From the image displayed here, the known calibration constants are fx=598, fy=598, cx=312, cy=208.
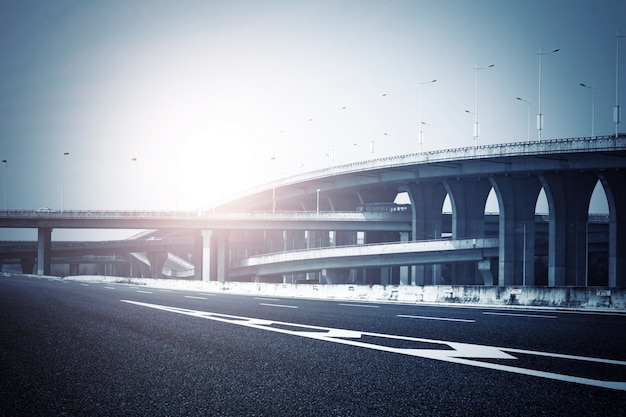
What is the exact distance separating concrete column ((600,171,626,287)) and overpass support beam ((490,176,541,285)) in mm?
7956

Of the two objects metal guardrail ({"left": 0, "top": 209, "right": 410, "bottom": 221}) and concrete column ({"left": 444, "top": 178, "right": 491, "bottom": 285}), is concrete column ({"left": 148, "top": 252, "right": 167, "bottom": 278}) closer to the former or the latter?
metal guardrail ({"left": 0, "top": 209, "right": 410, "bottom": 221})

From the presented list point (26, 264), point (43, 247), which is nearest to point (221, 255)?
point (43, 247)

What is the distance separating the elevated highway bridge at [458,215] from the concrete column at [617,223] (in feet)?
0.32

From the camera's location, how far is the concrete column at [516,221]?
64875 millimetres

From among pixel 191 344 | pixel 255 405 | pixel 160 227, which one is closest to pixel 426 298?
pixel 191 344

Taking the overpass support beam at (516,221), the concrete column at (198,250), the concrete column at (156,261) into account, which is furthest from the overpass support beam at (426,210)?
the concrete column at (156,261)

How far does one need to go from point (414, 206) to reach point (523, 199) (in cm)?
1612

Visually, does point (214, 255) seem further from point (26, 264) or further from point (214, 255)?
point (26, 264)

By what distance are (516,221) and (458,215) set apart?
8734 mm

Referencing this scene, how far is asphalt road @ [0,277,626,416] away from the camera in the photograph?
5031 millimetres

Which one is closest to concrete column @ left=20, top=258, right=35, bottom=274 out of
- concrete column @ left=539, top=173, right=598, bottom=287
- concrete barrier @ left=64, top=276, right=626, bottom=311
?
concrete column @ left=539, top=173, right=598, bottom=287

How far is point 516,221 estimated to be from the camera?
65.5 m

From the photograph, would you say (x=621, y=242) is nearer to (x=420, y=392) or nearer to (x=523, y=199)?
(x=523, y=199)

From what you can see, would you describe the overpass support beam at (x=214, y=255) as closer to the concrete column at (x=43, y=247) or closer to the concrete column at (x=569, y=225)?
the concrete column at (x=43, y=247)
